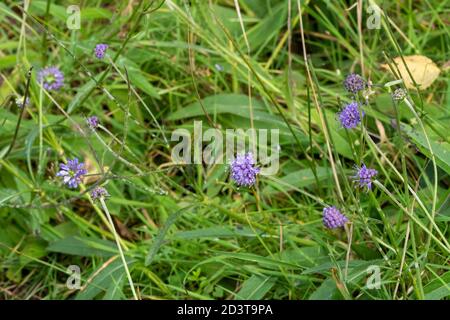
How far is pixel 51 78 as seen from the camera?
75.0 inches

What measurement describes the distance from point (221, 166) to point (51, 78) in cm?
48

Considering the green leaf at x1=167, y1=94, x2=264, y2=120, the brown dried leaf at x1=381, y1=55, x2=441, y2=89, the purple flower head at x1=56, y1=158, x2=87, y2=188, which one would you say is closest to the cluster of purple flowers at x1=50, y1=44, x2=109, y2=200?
the purple flower head at x1=56, y1=158, x2=87, y2=188

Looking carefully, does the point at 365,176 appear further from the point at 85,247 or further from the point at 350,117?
the point at 85,247

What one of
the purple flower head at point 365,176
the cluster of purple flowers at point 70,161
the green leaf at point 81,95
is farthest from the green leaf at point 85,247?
the purple flower head at point 365,176

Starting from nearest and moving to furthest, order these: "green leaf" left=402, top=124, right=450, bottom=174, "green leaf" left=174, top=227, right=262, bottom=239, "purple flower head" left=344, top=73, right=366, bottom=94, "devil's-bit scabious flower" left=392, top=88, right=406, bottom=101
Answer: "devil's-bit scabious flower" left=392, top=88, right=406, bottom=101, "purple flower head" left=344, top=73, right=366, bottom=94, "green leaf" left=402, top=124, right=450, bottom=174, "green leaf" left=174, top=227, right=262, bottom=239

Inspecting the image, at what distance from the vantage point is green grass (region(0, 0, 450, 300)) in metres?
1.55

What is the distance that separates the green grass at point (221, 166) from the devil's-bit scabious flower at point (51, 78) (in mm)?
33

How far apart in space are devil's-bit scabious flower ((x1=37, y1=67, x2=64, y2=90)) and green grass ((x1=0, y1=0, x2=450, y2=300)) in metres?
0.03

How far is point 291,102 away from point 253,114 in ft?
1.10

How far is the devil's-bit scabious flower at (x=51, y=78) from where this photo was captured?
1897mm

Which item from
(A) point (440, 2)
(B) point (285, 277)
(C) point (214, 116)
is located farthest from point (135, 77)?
(A) point (440, 2)

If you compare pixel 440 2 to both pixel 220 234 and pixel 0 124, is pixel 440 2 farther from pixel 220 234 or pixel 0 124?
pixel 0 124

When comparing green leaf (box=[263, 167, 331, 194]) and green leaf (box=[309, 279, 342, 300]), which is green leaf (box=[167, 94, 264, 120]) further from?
green leaf (box=[309, 279, 342, 300])

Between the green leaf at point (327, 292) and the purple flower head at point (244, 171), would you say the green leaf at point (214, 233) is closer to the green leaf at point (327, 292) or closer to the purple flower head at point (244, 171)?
the green leaf at point (327, 292)
